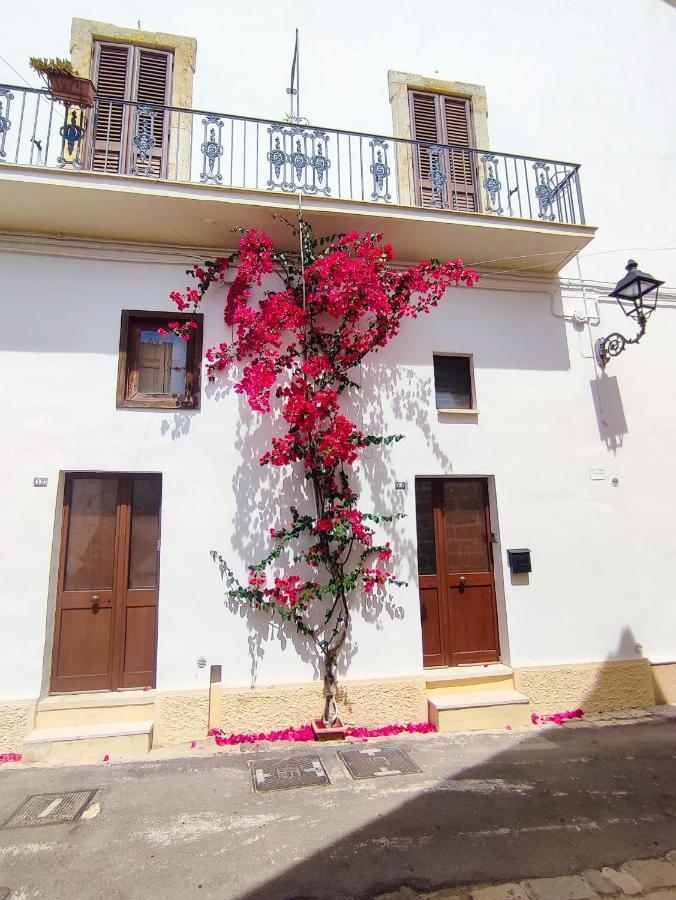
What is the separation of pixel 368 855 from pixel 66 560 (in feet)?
12.9

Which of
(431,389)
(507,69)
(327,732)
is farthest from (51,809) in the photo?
(507,69)

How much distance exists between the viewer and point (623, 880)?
299cm

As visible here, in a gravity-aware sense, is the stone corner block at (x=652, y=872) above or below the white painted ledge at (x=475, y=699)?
below

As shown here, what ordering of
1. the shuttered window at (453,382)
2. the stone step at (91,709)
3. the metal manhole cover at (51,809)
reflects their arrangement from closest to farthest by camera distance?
the metal manhole cover at (51,809), the stone step at (91,709), the shuttered window at (453,382)

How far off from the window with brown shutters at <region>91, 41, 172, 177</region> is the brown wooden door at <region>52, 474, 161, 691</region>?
3.75 meters

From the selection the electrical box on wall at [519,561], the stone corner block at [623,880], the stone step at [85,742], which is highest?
the electrical box on wall at [519,561]

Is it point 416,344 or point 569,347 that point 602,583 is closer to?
point 569,347

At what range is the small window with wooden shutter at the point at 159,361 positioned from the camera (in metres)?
5.47

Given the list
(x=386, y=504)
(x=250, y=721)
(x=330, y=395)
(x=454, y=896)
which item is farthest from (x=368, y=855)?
(x=330, y=395)

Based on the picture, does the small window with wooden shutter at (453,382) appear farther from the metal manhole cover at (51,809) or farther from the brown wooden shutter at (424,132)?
the metal manhole cover at (51,809)

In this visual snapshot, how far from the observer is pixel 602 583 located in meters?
5.98

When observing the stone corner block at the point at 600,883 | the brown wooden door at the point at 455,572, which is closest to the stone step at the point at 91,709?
the brown wooden door at the point at 455,572

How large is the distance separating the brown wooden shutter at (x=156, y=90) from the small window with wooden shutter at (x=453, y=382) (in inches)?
162

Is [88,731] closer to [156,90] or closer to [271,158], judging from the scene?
[271,158]
